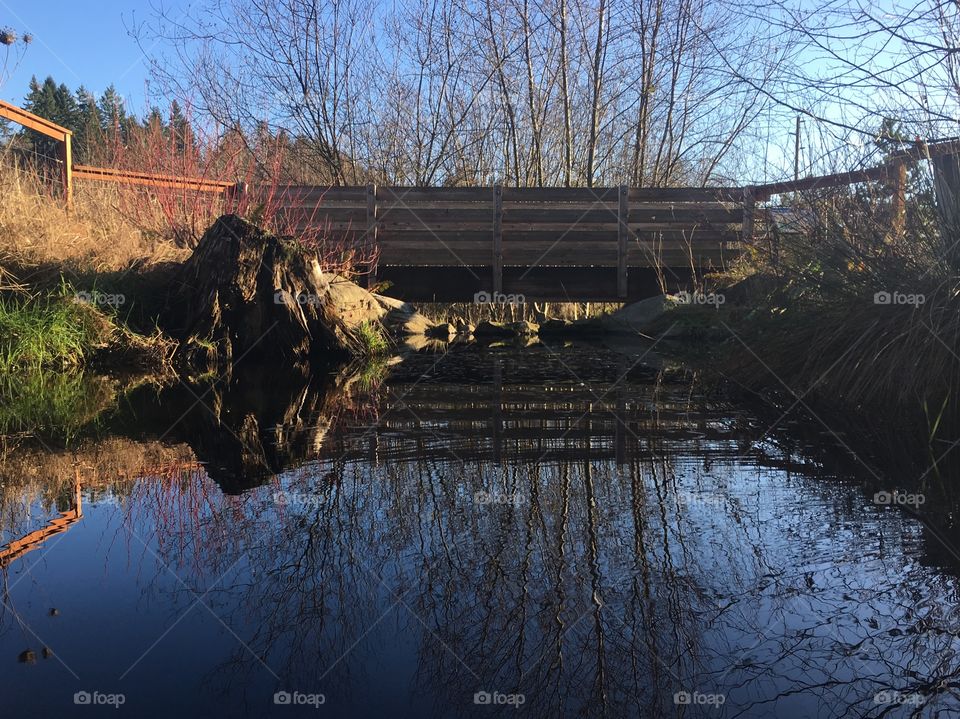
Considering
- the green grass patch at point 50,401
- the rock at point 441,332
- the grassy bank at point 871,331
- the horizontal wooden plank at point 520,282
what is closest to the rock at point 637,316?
the horizontal wooden plank at point 520,282

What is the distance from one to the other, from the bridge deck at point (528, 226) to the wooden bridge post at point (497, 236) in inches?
0.7

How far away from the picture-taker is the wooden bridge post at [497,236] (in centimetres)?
1400

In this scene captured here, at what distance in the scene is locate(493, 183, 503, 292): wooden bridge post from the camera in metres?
14.0

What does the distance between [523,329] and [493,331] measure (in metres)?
0.51

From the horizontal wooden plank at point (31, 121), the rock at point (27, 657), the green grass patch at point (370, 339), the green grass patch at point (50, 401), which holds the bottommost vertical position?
the rock at point (27, 657)

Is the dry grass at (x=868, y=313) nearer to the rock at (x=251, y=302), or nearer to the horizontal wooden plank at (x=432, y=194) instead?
the rock at (x=251, y=302)

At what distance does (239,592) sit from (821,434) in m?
3.64

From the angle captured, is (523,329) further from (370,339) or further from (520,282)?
(370,339)

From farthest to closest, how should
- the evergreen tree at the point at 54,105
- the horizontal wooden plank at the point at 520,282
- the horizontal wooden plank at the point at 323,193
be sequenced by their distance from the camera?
the evergreen tree at the point at 54,105 < the horizontal wooden plank at the point at 520,282 < the horizontal wooden plank at the point at 323,193

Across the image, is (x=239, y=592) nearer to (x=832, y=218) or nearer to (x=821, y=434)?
(x=821, y=434)

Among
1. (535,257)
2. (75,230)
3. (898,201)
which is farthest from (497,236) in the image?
(898,201)

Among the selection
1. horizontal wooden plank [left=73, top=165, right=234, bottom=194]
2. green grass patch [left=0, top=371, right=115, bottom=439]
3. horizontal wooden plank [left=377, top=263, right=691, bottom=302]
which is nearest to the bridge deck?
horizontal wooden plank [left=377, top=263, right=691, bottom=302]

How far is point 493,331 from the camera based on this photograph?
1405 centimetres

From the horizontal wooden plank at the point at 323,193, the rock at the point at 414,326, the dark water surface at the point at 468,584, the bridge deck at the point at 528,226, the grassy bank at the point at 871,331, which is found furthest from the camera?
the bridge deck at the point at 528,226
